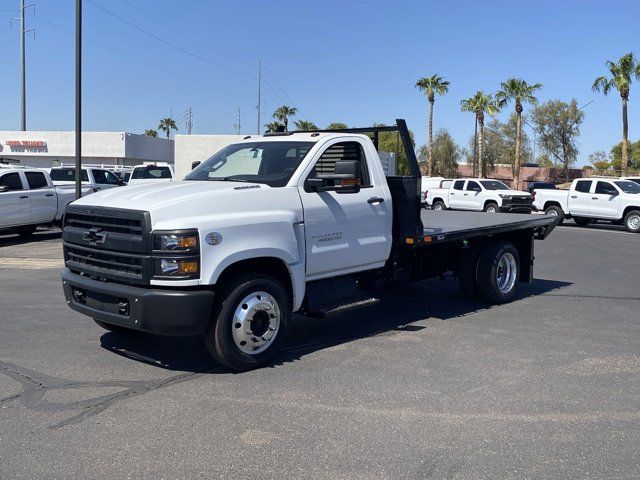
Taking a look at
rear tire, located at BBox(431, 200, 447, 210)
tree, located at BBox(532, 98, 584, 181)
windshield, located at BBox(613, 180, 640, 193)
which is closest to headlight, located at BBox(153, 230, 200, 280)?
windshield, located at BBox(613, 180, 640, 193)

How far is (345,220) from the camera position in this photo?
660 cm

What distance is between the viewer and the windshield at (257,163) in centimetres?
642

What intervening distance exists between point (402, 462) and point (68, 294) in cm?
376

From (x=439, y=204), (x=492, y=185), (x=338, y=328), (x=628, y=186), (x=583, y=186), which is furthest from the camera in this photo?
(x=439, y=204)

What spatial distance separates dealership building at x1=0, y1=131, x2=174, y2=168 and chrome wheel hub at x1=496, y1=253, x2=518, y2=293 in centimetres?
4844

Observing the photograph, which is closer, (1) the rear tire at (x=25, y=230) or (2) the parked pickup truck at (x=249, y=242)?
(2) the parked pickup truck at (x=249, y=242)

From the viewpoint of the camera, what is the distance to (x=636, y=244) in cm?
1831

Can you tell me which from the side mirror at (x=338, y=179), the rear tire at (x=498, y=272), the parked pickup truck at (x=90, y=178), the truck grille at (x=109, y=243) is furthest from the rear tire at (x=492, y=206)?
the truck grille at (x=109, y=243)

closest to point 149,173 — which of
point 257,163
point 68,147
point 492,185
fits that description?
point 492,185

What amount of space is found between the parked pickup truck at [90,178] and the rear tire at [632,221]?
18.1 metres

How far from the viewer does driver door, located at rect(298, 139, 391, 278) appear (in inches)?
248

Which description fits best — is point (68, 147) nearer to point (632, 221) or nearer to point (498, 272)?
point (632, 221)

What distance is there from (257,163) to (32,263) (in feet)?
28.0

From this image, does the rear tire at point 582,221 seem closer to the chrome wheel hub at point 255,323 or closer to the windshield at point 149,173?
the windshield at point 149,173
